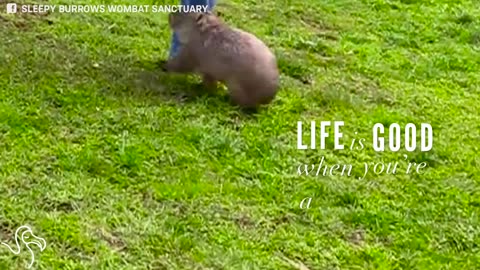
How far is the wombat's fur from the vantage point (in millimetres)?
4145

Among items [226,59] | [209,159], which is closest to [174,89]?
[226,59]

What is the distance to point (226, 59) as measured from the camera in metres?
4.19

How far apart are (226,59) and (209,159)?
73 centimetres

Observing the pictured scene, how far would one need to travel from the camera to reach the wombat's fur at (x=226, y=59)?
4145 millimetres

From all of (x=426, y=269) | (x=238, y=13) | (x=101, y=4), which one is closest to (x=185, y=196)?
(x=426, y=269)

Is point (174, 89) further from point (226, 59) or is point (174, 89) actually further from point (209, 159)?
point (209, 159)

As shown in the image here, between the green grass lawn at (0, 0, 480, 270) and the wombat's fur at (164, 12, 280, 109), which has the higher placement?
the wombat's fur at (164, 12, 280, 109)

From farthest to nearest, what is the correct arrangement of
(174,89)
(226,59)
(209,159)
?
(174,89), (226,59), (209,159)

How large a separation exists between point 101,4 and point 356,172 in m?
2.07

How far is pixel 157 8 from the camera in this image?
534 cm

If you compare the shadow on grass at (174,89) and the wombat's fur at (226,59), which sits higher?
the wombat's fur at (226,59)

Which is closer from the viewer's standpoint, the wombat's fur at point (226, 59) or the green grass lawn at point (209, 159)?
the green grass lawn at point (209, 159)

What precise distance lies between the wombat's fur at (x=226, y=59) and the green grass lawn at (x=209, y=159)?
0.08 metres

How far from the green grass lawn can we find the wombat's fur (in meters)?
0.08
